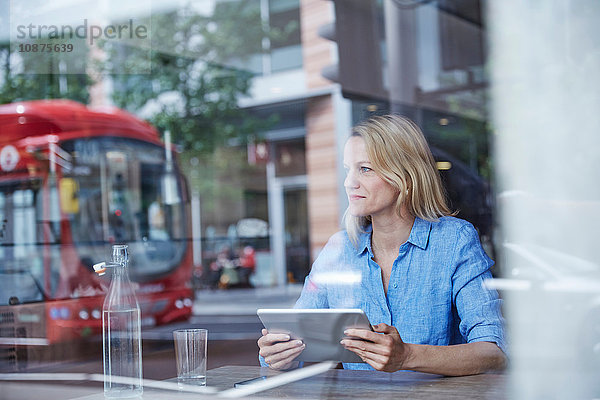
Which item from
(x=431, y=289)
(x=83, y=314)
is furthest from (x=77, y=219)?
(x=431, y=289)

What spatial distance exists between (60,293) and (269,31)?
484 centimetres

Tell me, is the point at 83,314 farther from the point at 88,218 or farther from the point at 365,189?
the point at 365,189

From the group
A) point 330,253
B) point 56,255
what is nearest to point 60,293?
point 56,255

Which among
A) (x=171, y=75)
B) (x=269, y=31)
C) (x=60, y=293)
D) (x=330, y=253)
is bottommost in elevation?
(x=60, y=293)

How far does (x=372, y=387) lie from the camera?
4.61 feet

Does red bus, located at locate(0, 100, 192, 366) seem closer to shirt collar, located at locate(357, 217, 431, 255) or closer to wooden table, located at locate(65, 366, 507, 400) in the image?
wooden table, located at locate(65, 366, 507, 400)

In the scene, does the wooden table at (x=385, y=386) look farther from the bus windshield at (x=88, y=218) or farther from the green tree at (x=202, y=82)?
the green tree at (x=202, y=82)

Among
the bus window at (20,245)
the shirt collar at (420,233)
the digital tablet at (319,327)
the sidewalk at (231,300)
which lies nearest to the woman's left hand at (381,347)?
the digital tablet at (319,327)

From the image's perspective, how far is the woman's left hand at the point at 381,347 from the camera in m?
1.34

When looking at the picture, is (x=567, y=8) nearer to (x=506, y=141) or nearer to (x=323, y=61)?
(x=506, y=141)

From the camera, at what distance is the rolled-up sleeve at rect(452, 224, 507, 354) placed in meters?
1.53

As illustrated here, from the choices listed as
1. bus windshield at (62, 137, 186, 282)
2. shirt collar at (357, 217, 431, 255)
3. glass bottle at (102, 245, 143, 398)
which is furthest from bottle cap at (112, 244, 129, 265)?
bus windshield at (62, 137, 186, 282)

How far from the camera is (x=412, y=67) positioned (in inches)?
212

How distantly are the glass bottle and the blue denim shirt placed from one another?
1.57 feet
